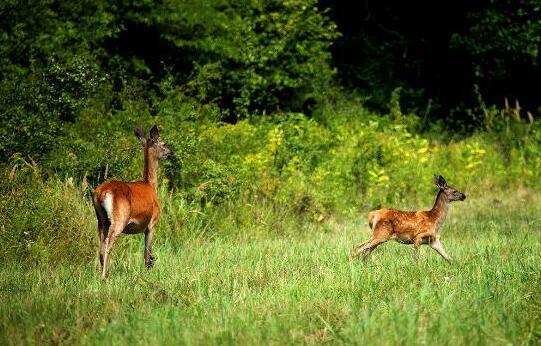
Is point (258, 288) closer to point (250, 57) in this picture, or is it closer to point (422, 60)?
point (250, 57)

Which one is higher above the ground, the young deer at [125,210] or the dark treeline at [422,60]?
the dark treeline at [422,60]

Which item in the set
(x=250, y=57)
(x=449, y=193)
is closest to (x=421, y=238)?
(x=449, y=193)

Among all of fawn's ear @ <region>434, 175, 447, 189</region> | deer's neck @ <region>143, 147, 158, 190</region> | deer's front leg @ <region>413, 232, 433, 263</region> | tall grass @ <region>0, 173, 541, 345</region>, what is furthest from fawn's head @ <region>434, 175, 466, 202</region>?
deer's neck @ <region>143, 147, 158, 190</region>

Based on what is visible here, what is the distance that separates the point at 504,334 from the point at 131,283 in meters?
3.49

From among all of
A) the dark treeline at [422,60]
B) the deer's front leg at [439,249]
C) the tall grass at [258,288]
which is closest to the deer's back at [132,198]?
the tall grass at [258,288]

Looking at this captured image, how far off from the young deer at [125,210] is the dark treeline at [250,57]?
11.3 ft

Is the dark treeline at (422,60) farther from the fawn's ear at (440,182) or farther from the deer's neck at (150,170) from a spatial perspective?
the deer's neck at (150,170)

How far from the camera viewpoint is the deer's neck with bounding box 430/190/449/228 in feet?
34.6

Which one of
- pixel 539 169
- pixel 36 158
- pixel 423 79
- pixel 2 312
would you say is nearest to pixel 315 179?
pixel 36 158

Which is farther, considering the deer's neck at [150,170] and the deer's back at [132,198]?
the deer's neck at [150,170]

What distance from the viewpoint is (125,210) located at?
911cm

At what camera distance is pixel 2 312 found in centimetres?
679

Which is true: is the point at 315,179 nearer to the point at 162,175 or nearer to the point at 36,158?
the point at 162,175

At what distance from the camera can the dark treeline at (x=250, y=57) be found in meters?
13.6
